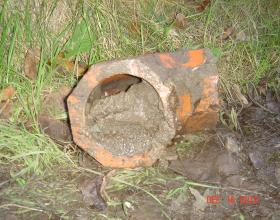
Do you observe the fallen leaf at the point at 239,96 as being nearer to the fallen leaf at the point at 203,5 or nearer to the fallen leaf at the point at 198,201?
the fallen leaf at the point at 203,5

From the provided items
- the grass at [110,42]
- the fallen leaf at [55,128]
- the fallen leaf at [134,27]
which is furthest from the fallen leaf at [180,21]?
the fallen leaf at [55,128]

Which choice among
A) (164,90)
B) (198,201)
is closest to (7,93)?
(164,90)

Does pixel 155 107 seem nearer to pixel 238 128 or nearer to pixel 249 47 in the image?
pixel 238 128

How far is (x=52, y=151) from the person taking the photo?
2338 millimetres

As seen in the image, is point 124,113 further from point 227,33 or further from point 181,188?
point 227,33

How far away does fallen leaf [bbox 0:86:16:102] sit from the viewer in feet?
8.48

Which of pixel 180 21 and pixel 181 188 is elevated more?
pixel 180 21

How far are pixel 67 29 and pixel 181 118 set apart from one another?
118cm

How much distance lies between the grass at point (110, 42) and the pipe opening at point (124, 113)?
20cm

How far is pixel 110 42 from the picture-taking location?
2.87 meters

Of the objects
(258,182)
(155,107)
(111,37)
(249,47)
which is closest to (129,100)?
(155,107)

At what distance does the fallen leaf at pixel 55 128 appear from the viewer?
8.22 ft

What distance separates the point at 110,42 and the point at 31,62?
22.5 inches

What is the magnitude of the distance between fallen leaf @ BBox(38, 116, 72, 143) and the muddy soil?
10.2 inches
